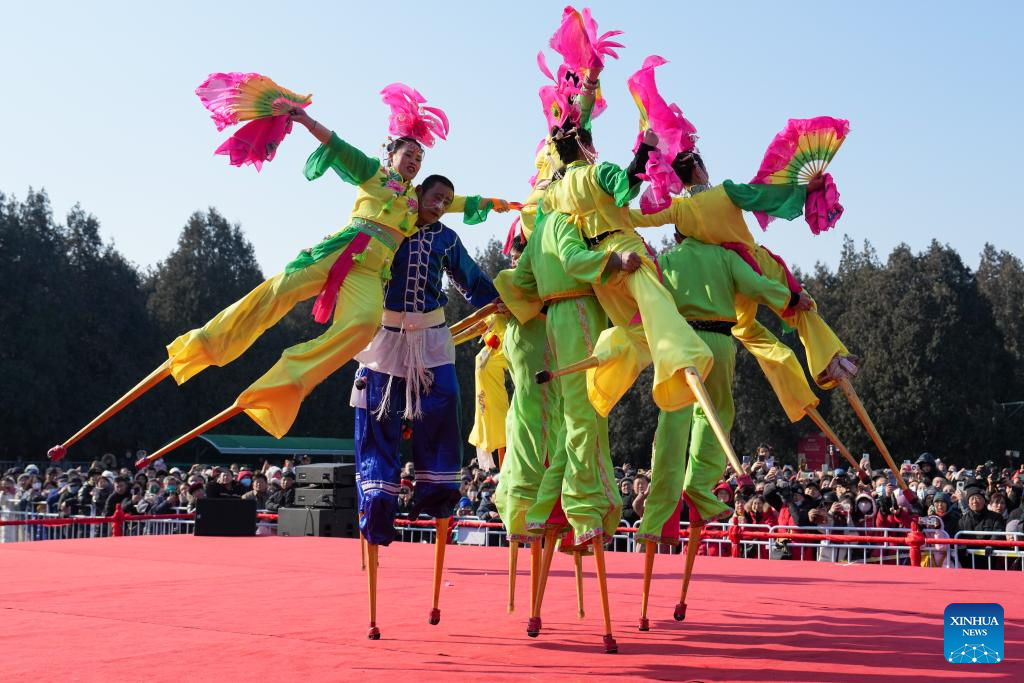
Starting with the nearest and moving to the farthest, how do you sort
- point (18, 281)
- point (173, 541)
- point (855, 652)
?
point (855, 652)
point (173, 541)
point (18, 281)

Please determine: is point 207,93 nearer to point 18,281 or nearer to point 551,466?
point 551,466

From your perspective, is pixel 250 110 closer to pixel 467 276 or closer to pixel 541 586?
pixel 467 276

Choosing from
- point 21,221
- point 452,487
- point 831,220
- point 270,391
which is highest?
point 21,221

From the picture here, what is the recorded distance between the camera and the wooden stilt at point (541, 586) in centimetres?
485

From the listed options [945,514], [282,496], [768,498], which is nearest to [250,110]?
[768,498]

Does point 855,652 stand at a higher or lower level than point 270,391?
lower

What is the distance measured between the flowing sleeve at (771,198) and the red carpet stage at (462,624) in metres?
2.15

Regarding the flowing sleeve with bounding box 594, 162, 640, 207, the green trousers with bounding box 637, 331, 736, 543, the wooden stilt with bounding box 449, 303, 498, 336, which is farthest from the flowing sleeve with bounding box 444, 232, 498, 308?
the green trousers with bounding box 637, 331, 736, 543

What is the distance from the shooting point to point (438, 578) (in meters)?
5.29

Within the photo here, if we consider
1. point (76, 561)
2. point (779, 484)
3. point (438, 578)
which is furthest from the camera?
point (779, 484)

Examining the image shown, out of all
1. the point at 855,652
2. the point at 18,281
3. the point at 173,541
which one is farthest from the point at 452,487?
the point at 18,281

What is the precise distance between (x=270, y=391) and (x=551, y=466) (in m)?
1.38

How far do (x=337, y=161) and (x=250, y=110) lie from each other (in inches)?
19.0

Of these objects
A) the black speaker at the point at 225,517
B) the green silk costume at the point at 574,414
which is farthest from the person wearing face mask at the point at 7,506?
the green silk costume at the point at 574,414
